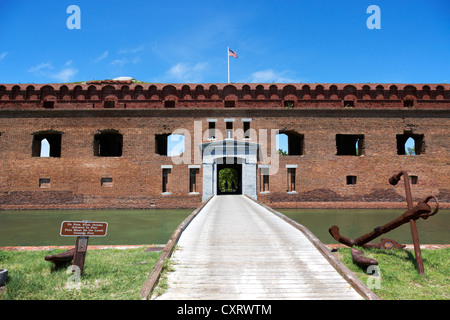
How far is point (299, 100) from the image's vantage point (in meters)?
19.5

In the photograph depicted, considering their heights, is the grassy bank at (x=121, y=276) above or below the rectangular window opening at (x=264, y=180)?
below

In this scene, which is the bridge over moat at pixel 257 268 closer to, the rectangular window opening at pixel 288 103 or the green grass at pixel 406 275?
the green grass at pixel 406 275

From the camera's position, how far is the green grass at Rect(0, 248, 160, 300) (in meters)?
4.18

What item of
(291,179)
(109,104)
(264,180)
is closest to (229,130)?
(264,180)

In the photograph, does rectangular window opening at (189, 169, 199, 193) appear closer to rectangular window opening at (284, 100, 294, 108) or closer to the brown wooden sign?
rectangular window opening at (284, 100, 294, 108)

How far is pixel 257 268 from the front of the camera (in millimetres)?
4664

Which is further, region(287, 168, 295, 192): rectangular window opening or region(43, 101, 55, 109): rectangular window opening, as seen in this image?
region(43, 101, 55, 109): rectangular window opening

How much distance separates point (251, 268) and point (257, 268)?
0.10 m

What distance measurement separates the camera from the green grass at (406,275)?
174 inches

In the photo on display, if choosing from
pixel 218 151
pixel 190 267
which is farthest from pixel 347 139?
pixel 190 267

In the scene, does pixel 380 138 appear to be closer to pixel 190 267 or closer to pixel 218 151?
pixel 218 151

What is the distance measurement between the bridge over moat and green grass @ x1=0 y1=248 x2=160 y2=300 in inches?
29.8

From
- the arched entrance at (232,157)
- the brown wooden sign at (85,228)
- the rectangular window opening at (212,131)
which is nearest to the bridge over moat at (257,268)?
the brown wooden sign at (85,228)

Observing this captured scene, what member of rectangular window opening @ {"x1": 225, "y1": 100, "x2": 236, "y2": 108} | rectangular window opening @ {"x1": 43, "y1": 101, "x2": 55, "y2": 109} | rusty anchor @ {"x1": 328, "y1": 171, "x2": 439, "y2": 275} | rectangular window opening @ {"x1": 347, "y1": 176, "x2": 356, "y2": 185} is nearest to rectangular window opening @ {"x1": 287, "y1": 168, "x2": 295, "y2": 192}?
rectangular window opening @ {"x1": 347, "y1": 176, "x2": 356, "y2": 185}
